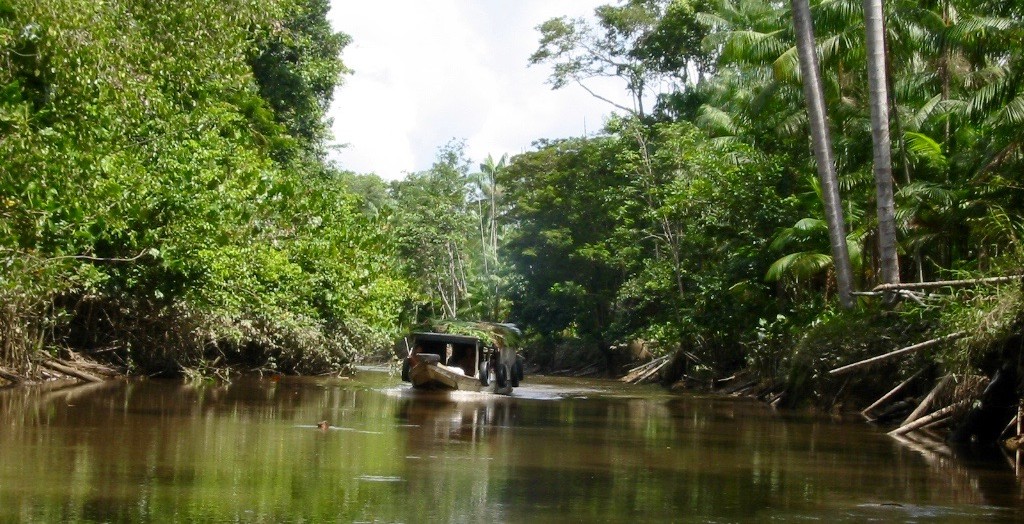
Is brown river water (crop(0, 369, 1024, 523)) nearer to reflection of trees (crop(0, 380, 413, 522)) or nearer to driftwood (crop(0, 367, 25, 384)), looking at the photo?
reflection of trees (crop(0, 380, 413, 522))

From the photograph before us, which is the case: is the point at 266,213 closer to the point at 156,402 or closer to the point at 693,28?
the point at 156,402

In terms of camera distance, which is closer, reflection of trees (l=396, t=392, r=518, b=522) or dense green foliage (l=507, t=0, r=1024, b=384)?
reflection of trees (l=396, t=392, r=518, b=522)

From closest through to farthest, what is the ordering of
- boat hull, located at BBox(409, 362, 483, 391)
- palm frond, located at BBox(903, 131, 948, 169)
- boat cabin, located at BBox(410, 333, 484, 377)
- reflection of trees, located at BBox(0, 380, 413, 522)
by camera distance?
reflection of trees, located at BBox(0, 380, 413, 522)
palm frond, located at BBox(903, 131, 948, 169)
boat hull, located at BBox(409, 362, 483, 391)
boat cabin, located at BBox(410, 333, 484, 377)

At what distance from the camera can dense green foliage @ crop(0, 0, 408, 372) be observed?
46.6ft

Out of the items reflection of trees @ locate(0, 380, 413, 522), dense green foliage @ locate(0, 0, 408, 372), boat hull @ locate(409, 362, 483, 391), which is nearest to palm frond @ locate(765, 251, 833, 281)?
boat hull @ locate(409, 362, 483, 391)

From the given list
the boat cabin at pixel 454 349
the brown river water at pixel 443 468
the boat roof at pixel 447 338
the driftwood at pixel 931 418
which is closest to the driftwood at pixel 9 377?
the brown river water at pixel 443 468

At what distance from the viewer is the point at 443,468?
1005 centimetres

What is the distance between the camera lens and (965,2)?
20.9 meters

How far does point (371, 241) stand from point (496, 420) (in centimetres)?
1424

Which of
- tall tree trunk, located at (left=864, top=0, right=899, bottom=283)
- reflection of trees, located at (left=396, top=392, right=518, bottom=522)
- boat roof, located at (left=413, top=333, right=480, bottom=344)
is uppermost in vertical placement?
tall tree trunk, located at (left=864, top=0, right=899, bottom=283)

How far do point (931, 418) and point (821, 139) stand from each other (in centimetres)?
780

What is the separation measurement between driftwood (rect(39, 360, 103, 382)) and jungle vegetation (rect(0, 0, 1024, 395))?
587 mm

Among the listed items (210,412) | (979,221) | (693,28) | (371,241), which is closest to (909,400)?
(979,221)

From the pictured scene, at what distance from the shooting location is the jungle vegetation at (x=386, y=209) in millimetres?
15008
